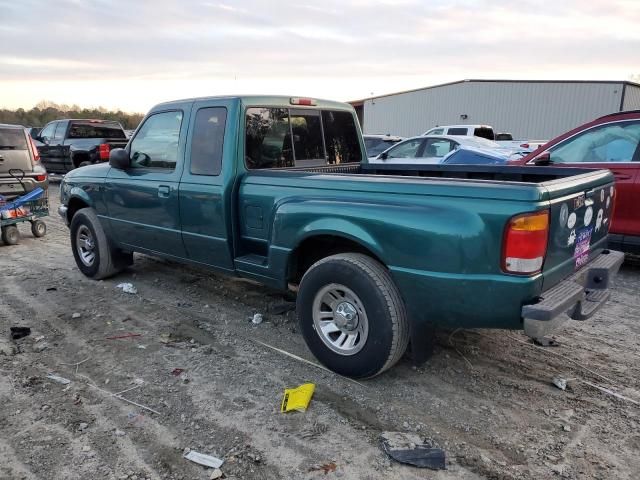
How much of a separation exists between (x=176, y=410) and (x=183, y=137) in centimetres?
244

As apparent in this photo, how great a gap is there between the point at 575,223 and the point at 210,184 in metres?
2.72

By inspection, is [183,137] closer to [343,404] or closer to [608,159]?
[343,404]

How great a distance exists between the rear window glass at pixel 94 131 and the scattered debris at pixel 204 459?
14.5 meters

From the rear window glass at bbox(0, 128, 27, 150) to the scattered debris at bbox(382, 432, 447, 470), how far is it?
8.17 m

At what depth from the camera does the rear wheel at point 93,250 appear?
5.62 m

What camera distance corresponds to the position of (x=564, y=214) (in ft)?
9.58

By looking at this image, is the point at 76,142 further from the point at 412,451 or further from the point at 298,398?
the point at 412,451

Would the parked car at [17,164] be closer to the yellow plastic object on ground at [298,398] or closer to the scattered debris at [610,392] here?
the yellow plastic object on ground at [298,398]

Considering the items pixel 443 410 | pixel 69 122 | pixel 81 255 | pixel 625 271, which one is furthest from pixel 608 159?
pixel 69 122

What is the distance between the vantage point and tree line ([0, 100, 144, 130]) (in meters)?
42.9

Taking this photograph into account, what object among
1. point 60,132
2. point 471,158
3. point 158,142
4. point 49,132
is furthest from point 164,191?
point 49,132

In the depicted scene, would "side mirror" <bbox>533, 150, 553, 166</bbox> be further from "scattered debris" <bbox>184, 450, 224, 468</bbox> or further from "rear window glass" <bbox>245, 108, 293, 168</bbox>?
"scattered debris" <bbox>184, 450, 224, 468</bbox>

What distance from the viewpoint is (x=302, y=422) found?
3.02 metres

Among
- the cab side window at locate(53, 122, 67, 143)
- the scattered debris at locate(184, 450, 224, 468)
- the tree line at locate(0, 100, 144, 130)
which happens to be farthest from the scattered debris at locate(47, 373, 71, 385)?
the tree line at locate(0, 100, 144, 130)
